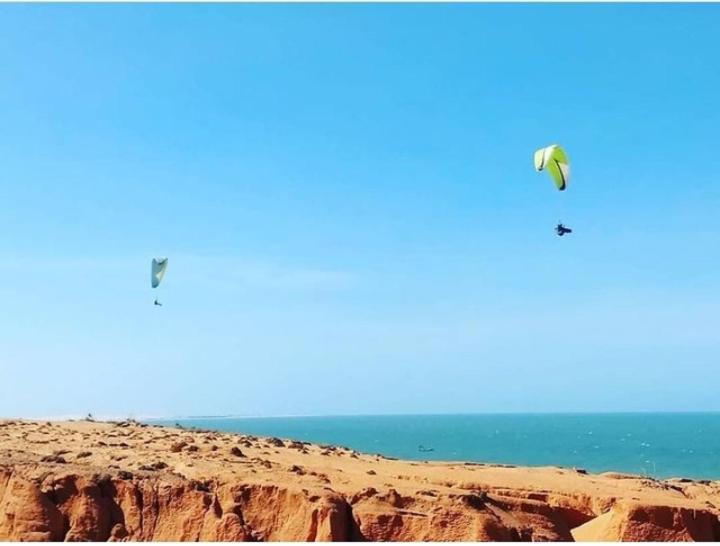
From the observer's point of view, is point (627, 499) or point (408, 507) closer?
point (408, 507)

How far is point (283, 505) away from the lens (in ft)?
43.3

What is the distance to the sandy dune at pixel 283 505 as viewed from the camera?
12.7 meters

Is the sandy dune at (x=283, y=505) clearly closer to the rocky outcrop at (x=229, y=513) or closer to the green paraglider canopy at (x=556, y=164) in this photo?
the rocky outcrop at (x=229, y=513)

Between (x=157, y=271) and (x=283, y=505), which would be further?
(x=157, y=271)

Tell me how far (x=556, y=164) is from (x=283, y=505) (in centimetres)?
1644

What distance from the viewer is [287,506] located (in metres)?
13.1

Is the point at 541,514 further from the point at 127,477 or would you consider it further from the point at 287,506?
the point at 127,477

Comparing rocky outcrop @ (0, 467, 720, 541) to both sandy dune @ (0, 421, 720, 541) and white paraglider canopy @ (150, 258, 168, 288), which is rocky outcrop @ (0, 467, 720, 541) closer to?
sandy dune @ (0, 421, 720, 541)

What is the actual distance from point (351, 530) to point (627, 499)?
6.48 meters

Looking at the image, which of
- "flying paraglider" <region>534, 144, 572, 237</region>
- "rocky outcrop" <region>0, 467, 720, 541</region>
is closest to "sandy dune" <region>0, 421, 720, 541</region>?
"rocky outcrop" <region>0, 467, 720, 541</region>

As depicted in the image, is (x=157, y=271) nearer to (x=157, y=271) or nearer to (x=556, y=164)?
(x=157, y=271)

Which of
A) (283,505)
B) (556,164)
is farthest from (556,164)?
(283,505)

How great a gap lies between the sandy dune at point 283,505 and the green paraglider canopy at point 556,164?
11.4 m

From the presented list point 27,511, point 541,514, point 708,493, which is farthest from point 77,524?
point 708,493
